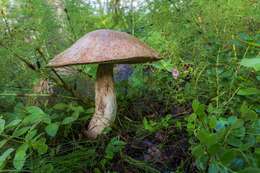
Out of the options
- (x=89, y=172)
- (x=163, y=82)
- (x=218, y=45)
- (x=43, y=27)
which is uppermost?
(x=43, y=27)

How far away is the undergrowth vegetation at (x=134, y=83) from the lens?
128 centimetres

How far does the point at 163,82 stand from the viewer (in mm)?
1807

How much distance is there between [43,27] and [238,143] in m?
1.18

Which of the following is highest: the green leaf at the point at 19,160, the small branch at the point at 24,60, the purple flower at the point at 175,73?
the small branch at the point at 24,60

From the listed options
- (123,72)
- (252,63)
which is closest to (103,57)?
(252,63)

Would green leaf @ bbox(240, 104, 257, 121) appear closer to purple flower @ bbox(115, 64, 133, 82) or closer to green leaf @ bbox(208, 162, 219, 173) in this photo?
green leaf @ bbox(208, 162, 219, 173)

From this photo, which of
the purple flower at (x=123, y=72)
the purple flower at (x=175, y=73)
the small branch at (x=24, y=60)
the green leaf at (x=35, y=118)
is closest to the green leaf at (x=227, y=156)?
the green leaf at (x=35, y=118)

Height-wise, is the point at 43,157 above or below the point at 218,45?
below

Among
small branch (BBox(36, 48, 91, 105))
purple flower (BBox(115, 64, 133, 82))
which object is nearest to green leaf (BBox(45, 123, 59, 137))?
small branch (BBox(36, 48, 91, 105))

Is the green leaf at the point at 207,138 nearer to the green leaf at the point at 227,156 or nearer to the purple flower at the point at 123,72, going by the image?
the green leaf at the point at 227,156

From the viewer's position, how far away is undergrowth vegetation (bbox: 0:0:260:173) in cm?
128

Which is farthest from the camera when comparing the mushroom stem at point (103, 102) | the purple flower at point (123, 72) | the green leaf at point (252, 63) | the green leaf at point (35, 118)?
the purple flower at point (123, 72)

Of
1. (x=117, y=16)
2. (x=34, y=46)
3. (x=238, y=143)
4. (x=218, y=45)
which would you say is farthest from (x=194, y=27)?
(x=238, y=143)

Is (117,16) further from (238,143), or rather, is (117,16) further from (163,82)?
(238,143)
